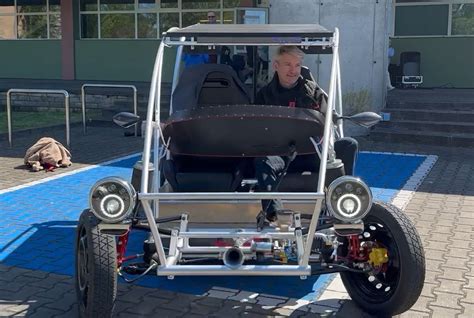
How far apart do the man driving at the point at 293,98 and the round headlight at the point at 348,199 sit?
804 mm

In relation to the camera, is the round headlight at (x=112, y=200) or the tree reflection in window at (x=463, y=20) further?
the tree reflection in window at (x=463, y=20)

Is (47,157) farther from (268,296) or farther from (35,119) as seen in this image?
(35,119)

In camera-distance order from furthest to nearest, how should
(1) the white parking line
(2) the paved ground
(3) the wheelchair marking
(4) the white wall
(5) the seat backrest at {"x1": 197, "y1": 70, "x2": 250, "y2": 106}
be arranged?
(4) the white wall, (1) the white parking line, (5) the seat backrest at {"x1": 197, "y1": 70, "x2": 250, "y2": 106}, (3) the wheelchair marking, (2) the paved ground

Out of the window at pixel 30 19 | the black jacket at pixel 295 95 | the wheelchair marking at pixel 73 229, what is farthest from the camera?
the window at pixel 30 19

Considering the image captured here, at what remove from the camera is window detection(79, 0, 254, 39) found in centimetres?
1802

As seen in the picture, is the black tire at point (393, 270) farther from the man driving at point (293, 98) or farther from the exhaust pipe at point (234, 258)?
the exhaust pipe at point (234, 258)

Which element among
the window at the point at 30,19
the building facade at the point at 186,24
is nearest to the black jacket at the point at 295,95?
the building facade at the point at 186,24

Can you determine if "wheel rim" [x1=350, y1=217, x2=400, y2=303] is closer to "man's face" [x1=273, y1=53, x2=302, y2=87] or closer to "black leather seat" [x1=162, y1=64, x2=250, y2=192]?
"black leather seat" [x1=162, y1=64, x2=250, y2=192]

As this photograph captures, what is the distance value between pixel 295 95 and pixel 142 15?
14954 millimetres

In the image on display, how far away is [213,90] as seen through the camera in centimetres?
Result: 493

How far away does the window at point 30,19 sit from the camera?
20188 millimetres

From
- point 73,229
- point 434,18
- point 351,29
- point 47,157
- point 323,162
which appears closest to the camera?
point 323,162

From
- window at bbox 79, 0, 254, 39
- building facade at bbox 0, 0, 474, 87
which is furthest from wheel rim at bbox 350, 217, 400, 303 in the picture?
window at bbox 79, 0, 254, 39

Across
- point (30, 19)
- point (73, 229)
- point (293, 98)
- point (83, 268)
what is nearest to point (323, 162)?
point (293, 98)
